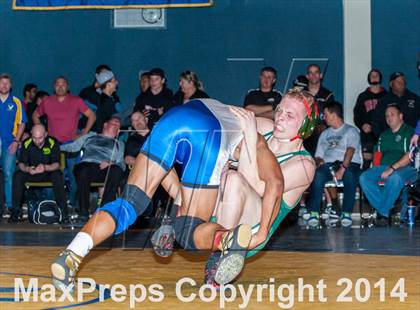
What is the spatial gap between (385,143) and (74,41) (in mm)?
4261

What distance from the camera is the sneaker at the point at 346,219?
9922mm

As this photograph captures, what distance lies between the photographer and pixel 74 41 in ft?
41.2

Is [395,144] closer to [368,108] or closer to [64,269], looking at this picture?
[368,108]

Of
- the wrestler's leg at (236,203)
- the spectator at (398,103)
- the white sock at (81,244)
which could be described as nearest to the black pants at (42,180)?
the spectator at (398,103)

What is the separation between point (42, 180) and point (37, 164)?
0.58 feet

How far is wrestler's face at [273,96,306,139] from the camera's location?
5.65 meters

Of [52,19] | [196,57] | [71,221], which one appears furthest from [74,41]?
[71,221]

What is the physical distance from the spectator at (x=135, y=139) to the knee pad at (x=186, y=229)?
487cm

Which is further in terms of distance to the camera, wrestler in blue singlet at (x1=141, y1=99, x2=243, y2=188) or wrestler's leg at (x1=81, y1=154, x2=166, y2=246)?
wrestler in blue singlet at (x1=141, y1=99, x2=243, y2=188)

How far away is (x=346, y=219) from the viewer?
9969mm

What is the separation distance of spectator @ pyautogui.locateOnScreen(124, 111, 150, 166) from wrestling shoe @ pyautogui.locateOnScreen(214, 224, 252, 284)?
5249 mm

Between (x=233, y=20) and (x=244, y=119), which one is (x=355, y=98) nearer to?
(x=233, y=20)

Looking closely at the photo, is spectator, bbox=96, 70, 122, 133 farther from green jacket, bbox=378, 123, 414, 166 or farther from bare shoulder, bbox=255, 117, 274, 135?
bare shoulder, bbox=255, 117, 274, 135

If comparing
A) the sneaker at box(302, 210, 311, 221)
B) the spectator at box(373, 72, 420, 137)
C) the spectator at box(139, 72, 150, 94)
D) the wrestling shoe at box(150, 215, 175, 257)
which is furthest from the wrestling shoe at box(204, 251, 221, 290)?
the spectator at box(139, 72, 150, 94)
